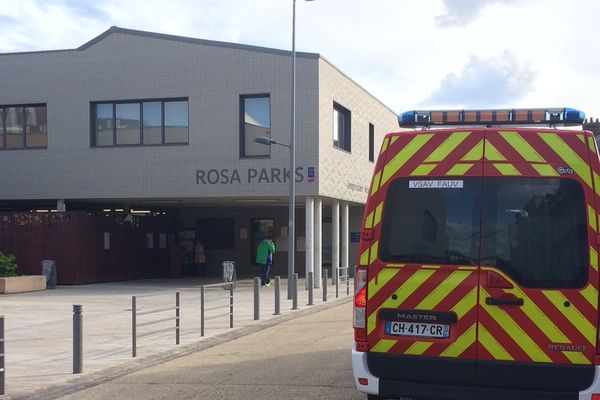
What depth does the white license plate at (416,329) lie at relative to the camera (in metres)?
5.90

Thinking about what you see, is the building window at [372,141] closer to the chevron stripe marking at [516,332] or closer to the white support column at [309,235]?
the white support column at [309,235]

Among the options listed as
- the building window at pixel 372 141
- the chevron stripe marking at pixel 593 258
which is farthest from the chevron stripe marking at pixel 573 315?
the building window at pixel 372 141

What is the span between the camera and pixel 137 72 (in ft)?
87.2

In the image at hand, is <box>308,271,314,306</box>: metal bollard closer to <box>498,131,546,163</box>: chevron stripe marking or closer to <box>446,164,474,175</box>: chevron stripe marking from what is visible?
<box>446,164,474,175</box>: chevron stripe marking

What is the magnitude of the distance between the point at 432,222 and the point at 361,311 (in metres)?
0.91

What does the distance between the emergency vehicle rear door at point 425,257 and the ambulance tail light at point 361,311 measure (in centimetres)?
5

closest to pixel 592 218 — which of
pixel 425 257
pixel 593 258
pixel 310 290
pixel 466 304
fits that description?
pixel 593 258

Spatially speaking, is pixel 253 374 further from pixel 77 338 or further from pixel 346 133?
pixel 346 133

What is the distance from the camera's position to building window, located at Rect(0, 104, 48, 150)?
90.6 ft

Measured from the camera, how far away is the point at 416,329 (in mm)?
5969

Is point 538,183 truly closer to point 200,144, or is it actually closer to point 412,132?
point 412,132

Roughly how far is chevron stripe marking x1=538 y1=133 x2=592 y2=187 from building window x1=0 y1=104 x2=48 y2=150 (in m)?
24.4

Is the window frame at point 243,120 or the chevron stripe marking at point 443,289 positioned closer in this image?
the chevron stripe marking at point 443,289

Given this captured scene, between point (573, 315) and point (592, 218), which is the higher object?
point (592, 218)
